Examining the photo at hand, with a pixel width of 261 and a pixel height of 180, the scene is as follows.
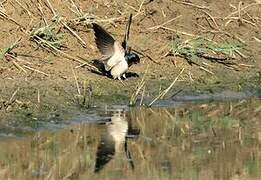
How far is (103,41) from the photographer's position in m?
11.9

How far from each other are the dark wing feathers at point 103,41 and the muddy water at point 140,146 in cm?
117

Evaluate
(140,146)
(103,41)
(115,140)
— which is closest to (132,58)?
(103,41)

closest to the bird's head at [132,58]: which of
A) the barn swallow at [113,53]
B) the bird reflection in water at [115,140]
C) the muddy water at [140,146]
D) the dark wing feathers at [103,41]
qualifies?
the barn swallow at [113,53]

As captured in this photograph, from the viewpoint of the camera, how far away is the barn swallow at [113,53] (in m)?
11.8

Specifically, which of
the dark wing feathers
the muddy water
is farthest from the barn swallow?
the muddy water

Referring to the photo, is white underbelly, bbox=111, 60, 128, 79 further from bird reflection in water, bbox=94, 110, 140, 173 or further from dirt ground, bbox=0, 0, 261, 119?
bird reflection in water, bbox=94, 110, 140, 173

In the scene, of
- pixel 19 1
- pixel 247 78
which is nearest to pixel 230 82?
pixel 247 78

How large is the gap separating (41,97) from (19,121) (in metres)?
0.96

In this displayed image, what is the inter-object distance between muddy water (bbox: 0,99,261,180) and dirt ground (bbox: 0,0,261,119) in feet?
2.16

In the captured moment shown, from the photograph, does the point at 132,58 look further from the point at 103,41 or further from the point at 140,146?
the point at 140,146

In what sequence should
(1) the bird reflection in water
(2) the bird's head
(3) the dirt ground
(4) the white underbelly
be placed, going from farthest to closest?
(2) the bird's head, (4) the white underbelly, (3) the dirt ground, (1) the bird reflection in water

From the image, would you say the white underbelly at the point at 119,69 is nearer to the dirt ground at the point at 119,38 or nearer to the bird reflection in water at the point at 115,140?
the dirt ground at the point at 119,38

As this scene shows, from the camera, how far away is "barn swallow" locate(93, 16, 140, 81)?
11.8m

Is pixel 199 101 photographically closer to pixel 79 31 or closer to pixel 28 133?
pixel 79 31
